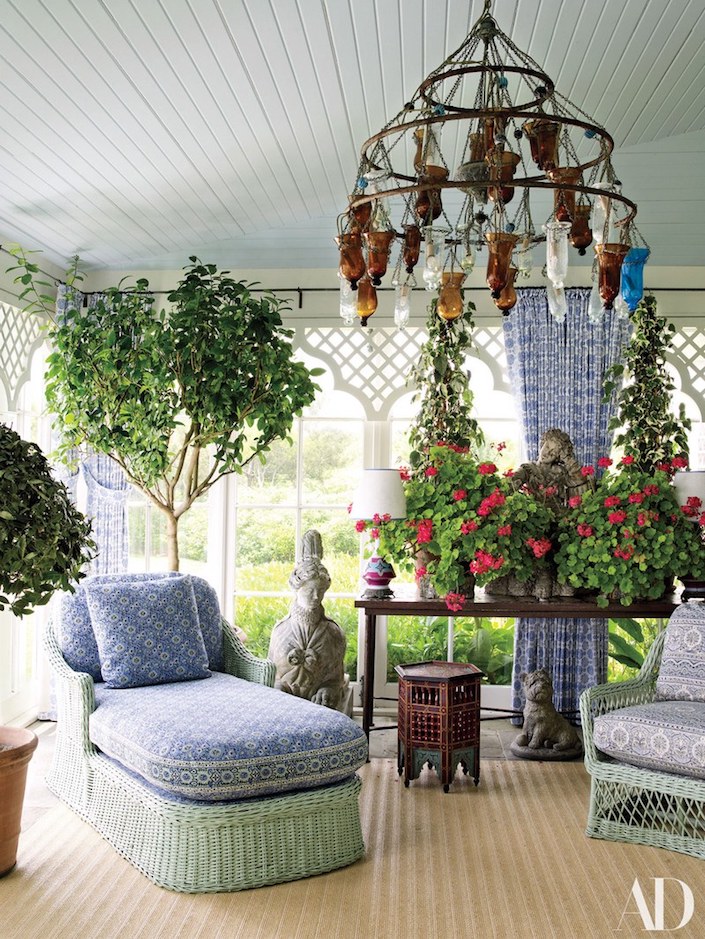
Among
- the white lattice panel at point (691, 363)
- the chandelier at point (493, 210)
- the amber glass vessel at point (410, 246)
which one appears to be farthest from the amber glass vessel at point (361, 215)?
the white lattice panel at point (691, 363)

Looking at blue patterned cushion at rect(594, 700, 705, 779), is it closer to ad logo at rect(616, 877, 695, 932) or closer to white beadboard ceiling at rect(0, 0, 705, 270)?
ad logo at rect(616, 877, 695, 932)

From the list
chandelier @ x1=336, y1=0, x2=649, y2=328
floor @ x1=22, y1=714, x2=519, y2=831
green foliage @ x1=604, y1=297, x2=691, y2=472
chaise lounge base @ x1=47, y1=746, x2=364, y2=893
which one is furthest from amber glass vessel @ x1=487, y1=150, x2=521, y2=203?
floor @ x1=22, y1=714, x2=519, y2=831

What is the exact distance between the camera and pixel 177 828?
11.8ft

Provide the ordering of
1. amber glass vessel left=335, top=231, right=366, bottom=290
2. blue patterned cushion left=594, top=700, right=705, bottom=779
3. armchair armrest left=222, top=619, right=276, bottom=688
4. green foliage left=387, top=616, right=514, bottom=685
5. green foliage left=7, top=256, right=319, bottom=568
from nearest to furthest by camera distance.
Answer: amber glass vessel left=335, top=231, right=366, bottom=290
blue patterned cushion left=594, top=700, right=705, bottom=779
armchair armrest left=222, top=619, right=276, bottom=688
green foliage left=7, top=256, right=319, bottom=568
green foliage left=387, top=616, right=514, bottom=685

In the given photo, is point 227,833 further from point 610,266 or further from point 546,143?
point 546,143

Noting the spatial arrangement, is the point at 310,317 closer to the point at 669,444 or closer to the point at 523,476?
the point at 523,476

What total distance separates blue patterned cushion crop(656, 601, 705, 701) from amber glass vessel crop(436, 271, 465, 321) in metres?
2.36

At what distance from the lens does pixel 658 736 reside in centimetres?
403

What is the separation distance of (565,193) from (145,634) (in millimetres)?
2745

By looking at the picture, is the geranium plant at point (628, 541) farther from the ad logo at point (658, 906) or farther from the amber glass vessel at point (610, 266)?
the amber glass vessel at point (610, 266)

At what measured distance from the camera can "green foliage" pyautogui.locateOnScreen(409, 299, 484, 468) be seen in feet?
19.5

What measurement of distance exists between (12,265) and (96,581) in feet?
6.13

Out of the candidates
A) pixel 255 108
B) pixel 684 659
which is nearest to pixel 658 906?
pixel 684 659

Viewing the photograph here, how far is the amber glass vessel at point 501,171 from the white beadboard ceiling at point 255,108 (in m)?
0.97
